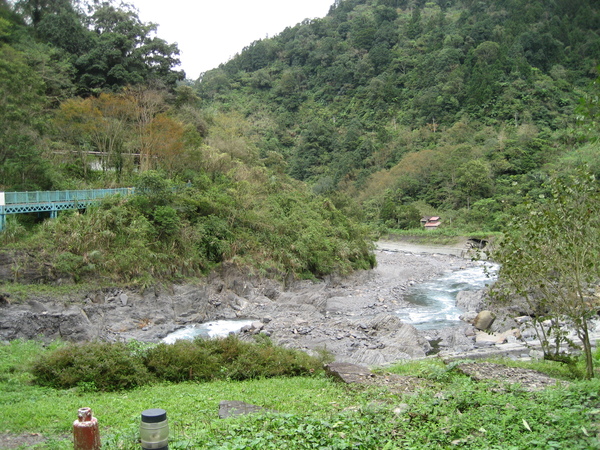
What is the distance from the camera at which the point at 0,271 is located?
53.3ft

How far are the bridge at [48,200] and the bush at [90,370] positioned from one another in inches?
431

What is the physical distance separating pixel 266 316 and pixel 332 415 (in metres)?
13.6

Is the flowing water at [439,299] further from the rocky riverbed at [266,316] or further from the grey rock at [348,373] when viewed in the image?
the grey rock at [348,373]

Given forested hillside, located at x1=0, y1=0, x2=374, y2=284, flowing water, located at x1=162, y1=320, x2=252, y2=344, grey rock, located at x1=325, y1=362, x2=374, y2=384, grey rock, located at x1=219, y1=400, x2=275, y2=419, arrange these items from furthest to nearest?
forested hillside, located at x1=0, y1=0, x2=374, y2=284 < flowing water, located at x1=162, y1=320, x2=252, y2=344 < grey rock, located at x1=325, y1=362, x2=374, y2=384 < grey rock, located at x1=219, y1=400, x2=275, y2=419

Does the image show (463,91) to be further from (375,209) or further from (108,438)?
(108,438)

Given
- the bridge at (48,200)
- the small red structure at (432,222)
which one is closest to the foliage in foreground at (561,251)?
the bridge at (48,200)

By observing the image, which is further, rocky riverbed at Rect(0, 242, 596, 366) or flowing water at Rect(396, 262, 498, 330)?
flowing water at Rect(396, 262, 498, 330)

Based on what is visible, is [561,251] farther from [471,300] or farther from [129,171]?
[129,171]

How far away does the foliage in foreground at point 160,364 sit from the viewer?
8.53 metres

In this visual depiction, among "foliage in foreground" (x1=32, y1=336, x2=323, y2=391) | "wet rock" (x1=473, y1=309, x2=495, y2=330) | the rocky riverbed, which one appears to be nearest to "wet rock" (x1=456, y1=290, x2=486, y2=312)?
the rocky riverbed

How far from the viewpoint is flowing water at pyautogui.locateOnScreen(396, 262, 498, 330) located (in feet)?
64.2

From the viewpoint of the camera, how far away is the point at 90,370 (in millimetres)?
8477

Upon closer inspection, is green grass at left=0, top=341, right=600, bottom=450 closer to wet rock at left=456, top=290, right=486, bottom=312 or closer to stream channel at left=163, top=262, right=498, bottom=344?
stream channel at left=163, top=262, right=498, bottom=344

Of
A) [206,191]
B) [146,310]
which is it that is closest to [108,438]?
[146,310]
